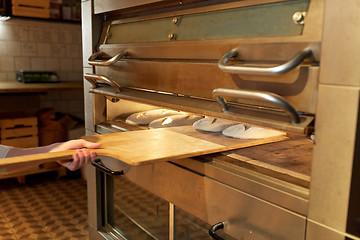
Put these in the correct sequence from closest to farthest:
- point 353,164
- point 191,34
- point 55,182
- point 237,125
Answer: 1. point 353,164
2. point 191,34
3. point 237,125
4. point 55,182

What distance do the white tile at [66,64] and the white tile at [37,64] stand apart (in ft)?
0.72

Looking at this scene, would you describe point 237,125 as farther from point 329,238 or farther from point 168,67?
point 329,238

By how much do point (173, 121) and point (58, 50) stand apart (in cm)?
314

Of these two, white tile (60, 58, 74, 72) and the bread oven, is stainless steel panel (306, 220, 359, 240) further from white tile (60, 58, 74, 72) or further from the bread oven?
white tile (60, 58, 74, 72)

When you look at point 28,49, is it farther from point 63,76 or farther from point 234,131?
point 234,131

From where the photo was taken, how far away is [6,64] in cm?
387

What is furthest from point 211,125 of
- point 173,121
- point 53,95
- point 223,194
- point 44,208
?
point 53,95

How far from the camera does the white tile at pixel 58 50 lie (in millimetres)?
4133

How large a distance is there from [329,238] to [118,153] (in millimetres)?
565

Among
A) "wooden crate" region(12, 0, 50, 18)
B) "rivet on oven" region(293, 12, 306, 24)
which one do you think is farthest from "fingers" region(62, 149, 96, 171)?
"wooden crate" region(12, 0, 50, 18)

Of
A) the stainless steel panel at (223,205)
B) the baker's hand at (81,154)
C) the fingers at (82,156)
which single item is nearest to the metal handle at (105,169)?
the stainless steel panel at (223,205)

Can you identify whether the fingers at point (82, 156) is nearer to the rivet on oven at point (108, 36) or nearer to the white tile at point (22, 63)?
the rivet on oven at point (108, 36)

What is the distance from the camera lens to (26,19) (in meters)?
3.76

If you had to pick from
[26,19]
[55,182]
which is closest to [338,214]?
[55,182]
